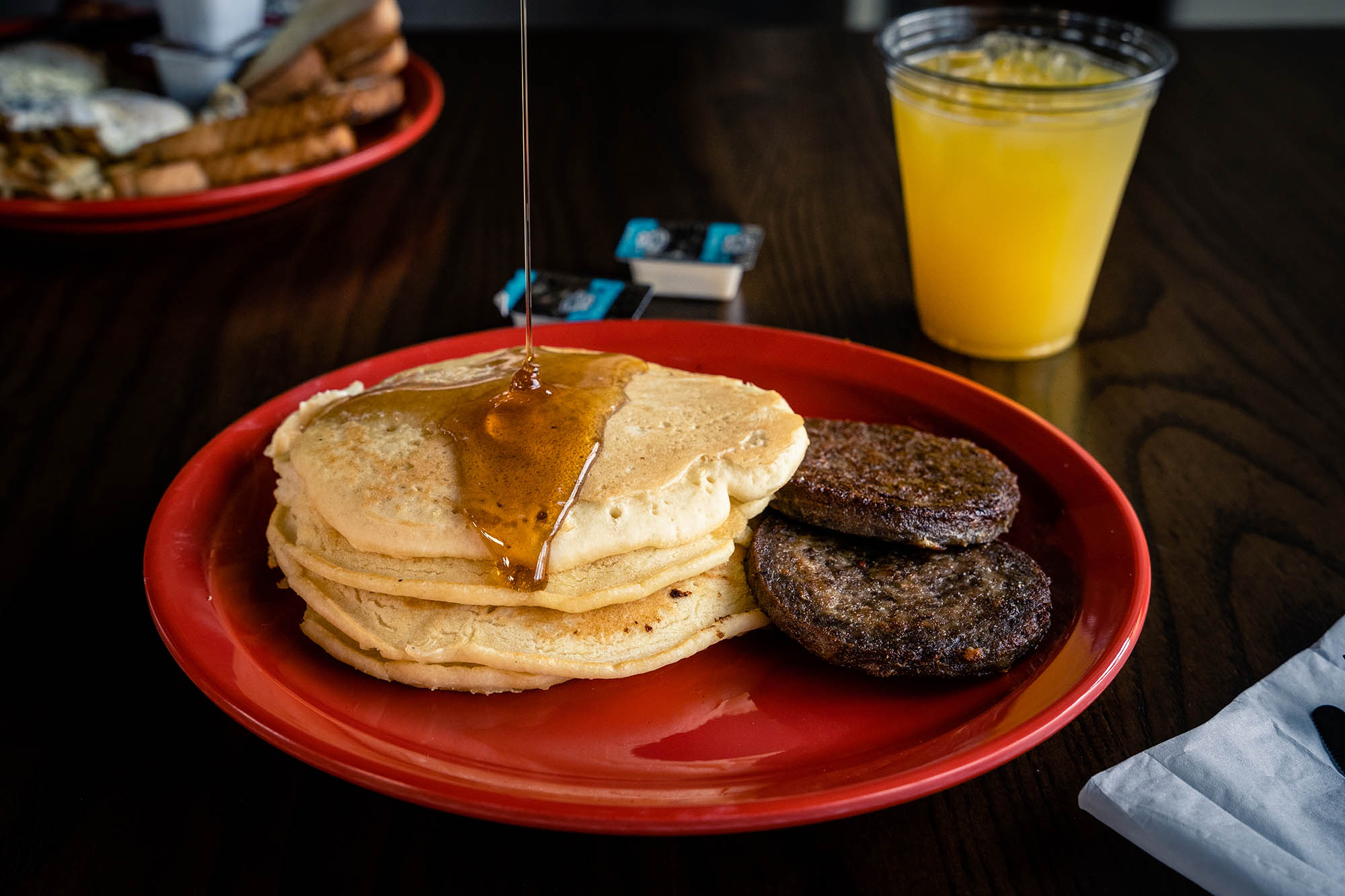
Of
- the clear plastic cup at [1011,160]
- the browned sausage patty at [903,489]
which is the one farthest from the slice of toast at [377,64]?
the browned sausage patty at [903,489]

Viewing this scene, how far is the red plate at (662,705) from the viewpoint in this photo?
2.64 ft

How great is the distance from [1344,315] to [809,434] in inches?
45.7

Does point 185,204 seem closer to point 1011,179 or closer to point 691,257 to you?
point 691,257

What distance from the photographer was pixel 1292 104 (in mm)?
2625

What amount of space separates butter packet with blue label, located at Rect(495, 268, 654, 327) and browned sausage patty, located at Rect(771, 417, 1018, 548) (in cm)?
53

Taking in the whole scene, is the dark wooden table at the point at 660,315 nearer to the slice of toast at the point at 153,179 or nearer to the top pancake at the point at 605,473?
the slice of toast at the point at 153,179

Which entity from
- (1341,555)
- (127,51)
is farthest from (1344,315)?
(127,51)

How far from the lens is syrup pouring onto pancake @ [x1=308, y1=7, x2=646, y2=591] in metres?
0.99

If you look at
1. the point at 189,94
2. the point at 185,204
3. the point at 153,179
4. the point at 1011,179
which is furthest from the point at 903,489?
the point at 189,94

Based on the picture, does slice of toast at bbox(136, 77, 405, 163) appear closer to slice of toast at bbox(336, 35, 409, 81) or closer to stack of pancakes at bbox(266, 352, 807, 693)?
slice of toast at bbox(336, 35, 409, 81)

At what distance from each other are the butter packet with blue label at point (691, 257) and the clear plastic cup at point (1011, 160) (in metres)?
0.31

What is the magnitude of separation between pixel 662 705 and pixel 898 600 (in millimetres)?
247

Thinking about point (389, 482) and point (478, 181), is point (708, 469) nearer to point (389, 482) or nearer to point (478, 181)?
point (389, 482)

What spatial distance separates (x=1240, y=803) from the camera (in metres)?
0.85
